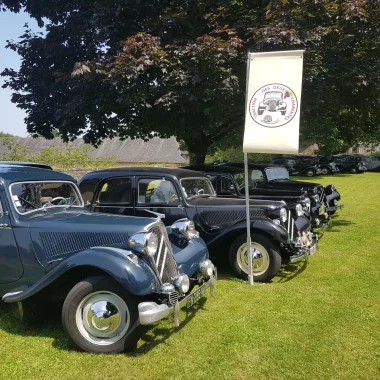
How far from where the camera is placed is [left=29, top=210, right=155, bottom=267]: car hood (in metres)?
4.09

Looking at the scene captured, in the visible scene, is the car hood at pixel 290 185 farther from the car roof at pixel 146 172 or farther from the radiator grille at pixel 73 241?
the radiator grille at pixel 73 241

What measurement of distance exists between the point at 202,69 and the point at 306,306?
5132 mm

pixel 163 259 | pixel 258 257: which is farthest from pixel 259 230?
pixel 163 259

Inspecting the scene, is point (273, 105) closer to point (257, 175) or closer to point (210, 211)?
point (210, 211)

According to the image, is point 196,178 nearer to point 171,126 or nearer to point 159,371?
point 171,126

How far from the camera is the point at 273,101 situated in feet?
17.8

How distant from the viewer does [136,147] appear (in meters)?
57.2

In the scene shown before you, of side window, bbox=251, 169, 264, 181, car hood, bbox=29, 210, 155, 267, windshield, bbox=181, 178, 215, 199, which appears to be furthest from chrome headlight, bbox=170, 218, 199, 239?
side window, bbox=251, 169, 264, 181

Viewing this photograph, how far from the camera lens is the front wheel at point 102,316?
3.69 meters

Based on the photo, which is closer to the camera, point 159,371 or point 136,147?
point 159,371

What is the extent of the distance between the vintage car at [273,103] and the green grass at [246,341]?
2.43 m

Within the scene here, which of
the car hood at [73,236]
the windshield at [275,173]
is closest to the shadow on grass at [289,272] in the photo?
the car hood at [73,236]

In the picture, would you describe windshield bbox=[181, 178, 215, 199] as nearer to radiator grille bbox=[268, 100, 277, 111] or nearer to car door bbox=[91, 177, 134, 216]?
car door bbox=[91, 177, 134, 216]

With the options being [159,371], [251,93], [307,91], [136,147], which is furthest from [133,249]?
[136,147]
